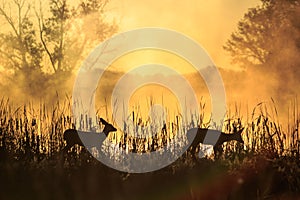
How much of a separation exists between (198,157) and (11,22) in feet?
39.7

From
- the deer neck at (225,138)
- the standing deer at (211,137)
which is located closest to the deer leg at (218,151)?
the standing deer at (211,137)

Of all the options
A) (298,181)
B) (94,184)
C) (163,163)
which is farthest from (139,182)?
(298,181)

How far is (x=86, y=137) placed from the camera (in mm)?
9750

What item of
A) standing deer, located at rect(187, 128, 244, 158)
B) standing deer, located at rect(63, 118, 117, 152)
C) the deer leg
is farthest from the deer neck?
standing deer, located at rect(63, 118, 117, 152)

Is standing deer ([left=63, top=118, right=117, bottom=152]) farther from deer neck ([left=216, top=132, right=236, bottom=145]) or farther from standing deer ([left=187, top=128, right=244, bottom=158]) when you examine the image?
deer neck ([left=216, top=132, right=236, bottom=145])

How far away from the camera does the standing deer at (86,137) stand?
9602 millimetres

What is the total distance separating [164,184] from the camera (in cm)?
768

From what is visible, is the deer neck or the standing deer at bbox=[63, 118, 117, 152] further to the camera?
the deer neck

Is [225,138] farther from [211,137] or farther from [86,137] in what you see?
[86,137]

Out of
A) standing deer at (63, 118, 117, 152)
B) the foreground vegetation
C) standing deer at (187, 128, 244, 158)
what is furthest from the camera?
standing deer at (187, 128, 244, 158)

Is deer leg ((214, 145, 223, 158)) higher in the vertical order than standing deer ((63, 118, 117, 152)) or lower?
lower

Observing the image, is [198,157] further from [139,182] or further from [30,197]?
[30,197]

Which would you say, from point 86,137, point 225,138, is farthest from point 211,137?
point 86,137

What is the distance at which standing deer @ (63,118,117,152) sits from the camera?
9602 millimetres
